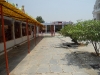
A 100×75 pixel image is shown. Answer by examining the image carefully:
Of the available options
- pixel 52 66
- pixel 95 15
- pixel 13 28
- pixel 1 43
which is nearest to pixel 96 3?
pixel 95 15

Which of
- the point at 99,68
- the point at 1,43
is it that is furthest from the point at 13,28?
the point at 99,68

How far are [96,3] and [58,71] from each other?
41.1 metres

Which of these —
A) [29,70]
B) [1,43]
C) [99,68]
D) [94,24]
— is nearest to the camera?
[29,70]

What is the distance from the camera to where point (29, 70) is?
6.69 m

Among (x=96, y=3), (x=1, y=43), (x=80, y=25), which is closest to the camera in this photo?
(x=80, y=25)

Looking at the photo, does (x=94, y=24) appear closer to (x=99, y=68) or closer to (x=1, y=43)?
(x=99, y=68)

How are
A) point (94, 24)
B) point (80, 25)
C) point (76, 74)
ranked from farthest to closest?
point (80, 25) < point (94, 24) < point (76, 74)

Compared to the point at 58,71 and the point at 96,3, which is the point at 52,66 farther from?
the point at 96,3

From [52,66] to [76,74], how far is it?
4.58 feet

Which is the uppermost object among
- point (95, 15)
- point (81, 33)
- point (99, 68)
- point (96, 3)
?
point (96, 3)

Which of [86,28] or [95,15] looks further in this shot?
[95,15]

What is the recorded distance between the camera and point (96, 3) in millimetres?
44438

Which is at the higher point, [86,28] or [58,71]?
[86,28]

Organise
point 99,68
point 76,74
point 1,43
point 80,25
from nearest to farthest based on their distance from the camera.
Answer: point 76,74 < point 99,68 < point 80,25 < point 1,43
